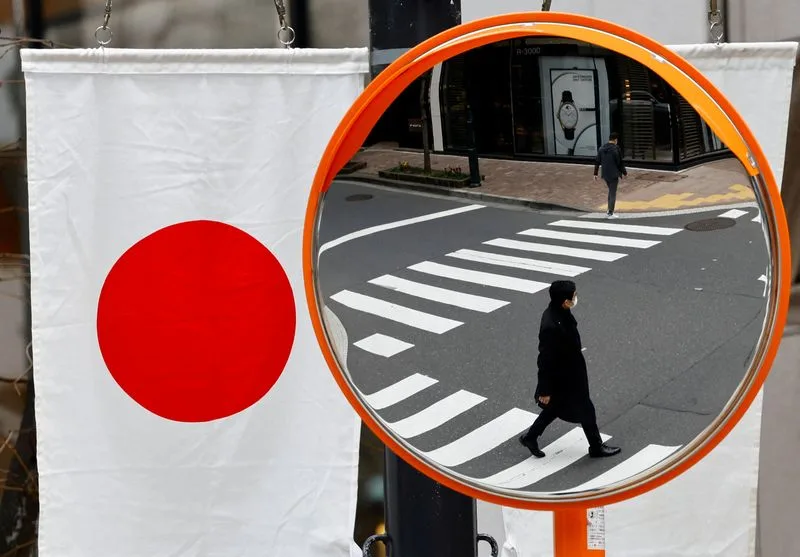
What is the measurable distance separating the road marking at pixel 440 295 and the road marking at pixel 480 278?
2 centimetres

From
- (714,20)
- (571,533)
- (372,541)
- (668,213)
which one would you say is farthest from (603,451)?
(714,20)

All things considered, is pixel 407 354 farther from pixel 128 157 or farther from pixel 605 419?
pixel 128 157

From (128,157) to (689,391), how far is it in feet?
4.23

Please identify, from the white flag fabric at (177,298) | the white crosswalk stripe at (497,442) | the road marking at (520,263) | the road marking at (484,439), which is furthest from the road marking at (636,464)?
the white flag fabric at (177,298)

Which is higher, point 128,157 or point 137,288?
point 128,157

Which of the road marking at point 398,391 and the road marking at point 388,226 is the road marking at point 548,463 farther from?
the road marking at point 388,226

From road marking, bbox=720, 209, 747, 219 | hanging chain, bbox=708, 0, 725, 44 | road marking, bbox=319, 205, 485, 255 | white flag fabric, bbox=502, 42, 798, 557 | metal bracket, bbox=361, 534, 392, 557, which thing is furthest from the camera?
white flag fabric, bbox=502, 42, 798, 557

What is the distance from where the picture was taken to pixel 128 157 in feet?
5.64

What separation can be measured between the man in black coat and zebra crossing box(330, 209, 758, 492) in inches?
0.5

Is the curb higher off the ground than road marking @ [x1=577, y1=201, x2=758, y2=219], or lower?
higher

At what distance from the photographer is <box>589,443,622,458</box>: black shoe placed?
870 millimetres

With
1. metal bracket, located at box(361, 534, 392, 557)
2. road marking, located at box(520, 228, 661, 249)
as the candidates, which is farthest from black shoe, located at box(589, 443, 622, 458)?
metal bracket, located at box(361, 534, 392, 557)

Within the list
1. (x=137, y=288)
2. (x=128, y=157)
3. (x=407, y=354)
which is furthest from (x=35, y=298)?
Answer: (x=407, y=354)

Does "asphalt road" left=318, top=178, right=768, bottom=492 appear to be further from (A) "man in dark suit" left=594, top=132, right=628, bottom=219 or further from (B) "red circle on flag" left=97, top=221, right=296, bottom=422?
(B) "red circle on flag" left=97, top=221, right=296, bottom=422
